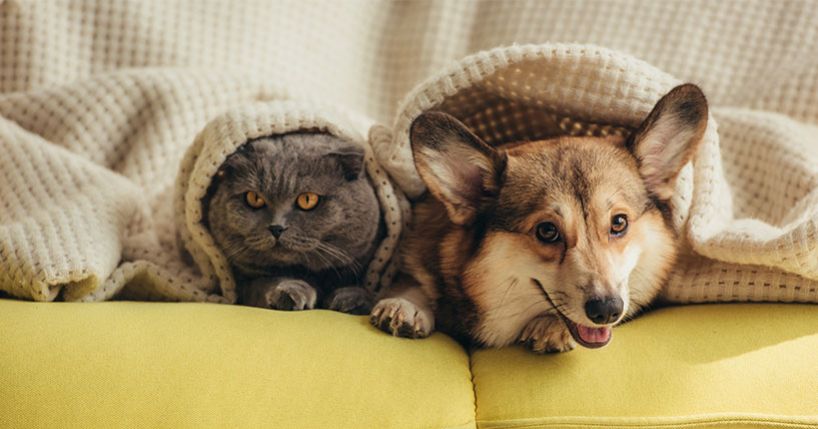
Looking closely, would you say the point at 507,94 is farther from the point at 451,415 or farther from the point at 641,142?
the point at 451,415

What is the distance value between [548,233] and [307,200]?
1.88 feet

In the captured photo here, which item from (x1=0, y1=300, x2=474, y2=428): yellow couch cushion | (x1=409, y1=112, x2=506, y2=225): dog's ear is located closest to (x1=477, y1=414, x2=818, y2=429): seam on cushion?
(x1=0, y1=300, x2=474, y2=428): yellow couch cushion

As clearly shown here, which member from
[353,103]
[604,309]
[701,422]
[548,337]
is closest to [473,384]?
[548,337]

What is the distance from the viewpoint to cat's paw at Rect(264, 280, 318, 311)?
63.2 inches

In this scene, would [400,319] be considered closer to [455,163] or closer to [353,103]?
[455,163]

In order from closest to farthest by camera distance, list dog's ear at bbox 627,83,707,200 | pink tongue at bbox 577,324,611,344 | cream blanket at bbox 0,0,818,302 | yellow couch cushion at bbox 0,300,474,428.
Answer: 1. yellow couch cushion at bbox 0,300,474,428
2. pink tongue at bbox 577,324,611,344
3. dog's ear at bbox 627,83,707,200
4. cream blanket at bbox 0,0,818,302

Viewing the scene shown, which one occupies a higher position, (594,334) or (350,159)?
(350,159)

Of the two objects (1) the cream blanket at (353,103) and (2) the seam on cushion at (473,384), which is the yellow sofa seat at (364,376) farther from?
(1) the cream blanket at (353,103)

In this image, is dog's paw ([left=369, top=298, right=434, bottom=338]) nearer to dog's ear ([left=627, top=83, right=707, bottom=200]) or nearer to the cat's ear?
the cat's ear

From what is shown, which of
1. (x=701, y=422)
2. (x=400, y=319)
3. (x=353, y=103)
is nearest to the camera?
(x=701, y=422)

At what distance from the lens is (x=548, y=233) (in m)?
1.44

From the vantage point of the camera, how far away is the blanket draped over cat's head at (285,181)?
1.67 m

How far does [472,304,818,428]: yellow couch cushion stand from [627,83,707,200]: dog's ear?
0.31 meters

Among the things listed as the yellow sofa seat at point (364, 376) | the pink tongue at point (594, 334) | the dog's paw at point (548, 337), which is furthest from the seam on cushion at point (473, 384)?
the pink tongue at point (594, 334)
